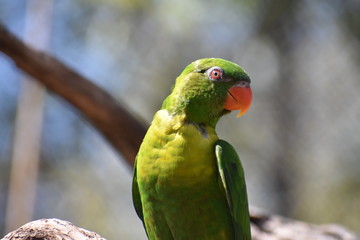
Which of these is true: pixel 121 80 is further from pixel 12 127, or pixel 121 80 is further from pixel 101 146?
pixel 12 127

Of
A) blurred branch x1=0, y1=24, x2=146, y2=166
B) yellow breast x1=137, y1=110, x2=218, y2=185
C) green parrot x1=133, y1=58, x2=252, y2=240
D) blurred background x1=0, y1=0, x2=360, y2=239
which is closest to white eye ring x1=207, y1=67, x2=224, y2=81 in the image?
green parrot x1=133, y1=58, x2=252, y2=240

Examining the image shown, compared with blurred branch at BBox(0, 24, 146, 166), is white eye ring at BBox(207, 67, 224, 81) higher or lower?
lower

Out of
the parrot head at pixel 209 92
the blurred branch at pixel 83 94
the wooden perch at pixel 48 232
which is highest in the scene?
the blurred branch at pixel 83 94

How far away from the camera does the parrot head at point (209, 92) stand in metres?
2.05

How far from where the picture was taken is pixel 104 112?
10.4ft

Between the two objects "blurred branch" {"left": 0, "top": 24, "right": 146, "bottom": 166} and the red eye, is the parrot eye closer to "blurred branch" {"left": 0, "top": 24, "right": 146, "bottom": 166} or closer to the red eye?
the red eye

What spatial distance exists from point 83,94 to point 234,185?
150cm

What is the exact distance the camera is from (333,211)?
14.8ft

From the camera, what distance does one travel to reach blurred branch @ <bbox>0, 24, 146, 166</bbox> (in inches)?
115

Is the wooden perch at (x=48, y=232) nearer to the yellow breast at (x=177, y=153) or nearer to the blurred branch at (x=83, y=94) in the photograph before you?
the yellow breast at (x=177, y=153)

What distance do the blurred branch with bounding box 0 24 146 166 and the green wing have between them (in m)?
1.33

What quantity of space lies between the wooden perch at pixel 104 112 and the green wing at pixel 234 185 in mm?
963

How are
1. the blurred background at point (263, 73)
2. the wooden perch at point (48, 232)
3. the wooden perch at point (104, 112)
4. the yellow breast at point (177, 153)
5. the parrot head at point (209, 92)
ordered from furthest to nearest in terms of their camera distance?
the blurred background at point (263, 73) < the wooden perch at point (104, 112) < the parrot head at point (209, 92) < the yellow breast at point (177, 153) < the wooden perch at point (48, 232)

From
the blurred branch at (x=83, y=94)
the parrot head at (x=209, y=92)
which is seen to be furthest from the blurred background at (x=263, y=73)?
the parrot head at (x=209, y=92)
